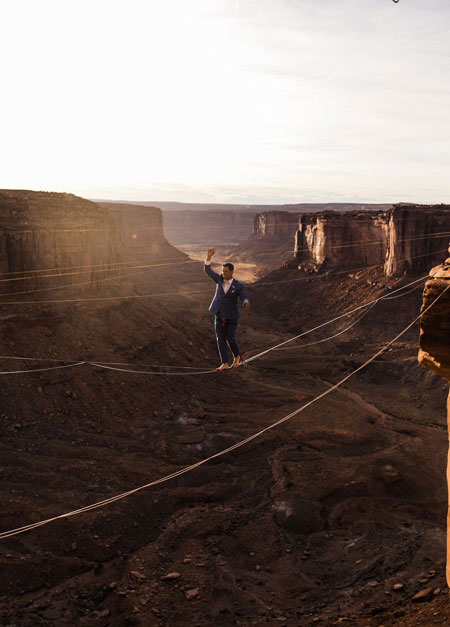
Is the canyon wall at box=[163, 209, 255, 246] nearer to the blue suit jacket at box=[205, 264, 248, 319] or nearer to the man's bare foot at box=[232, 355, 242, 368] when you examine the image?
the blue suit jacket at box=[205, 264, 248, 319]

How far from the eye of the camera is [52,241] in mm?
23453

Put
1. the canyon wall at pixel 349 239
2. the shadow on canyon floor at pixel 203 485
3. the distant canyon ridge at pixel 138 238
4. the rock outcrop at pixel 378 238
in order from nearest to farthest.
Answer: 1. the shadow on canyon floor at pixel 203 485
2. the distant canyon ridge at pixel 138 238
3. the rock outcrop at pixel 378 238
4. the canyon wall at pixel 349 239

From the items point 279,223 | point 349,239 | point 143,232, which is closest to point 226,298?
point 349,239

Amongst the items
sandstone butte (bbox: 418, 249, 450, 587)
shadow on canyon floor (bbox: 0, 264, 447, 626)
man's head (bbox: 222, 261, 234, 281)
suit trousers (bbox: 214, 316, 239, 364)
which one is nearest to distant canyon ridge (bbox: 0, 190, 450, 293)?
shadow on canyon floor (bbox: 0, 264, 447, 626)

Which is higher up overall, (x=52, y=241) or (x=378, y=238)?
(x=378, y=238)

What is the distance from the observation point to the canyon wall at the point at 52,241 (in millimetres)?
21797

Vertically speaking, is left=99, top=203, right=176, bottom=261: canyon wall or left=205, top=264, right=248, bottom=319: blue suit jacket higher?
left=99, top=203, right=176, bottom=261: canyon wall

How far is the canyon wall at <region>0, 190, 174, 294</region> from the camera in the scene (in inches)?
858

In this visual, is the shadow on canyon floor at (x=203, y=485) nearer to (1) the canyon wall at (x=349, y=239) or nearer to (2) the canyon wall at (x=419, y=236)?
(2) the canyon wall at (x=419, y=236)

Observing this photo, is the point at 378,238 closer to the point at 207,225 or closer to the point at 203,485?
the point at 203,485

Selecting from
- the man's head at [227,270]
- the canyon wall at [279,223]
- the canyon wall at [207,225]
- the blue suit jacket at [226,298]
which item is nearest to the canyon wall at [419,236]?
the blue suit jacket at [226,298]

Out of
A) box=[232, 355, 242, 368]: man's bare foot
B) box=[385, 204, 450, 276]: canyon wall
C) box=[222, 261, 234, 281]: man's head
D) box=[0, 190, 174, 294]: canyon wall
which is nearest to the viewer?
box=[222, 261, 234, 281]: man's head

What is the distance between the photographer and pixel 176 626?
11039mm

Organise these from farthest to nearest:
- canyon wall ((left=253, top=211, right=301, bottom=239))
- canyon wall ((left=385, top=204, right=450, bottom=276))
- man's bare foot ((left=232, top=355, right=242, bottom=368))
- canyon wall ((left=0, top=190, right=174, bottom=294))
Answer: canyon wall ((left=253, top=211, right=301, bottom=239)), canyon wall ((left=385, top=204, right=450, bottom=276)), canyon wall ((left=0, top=190, right=174, bottom=294)), man's bare foot ((left=232, top=355, right=242, bottom=368))
